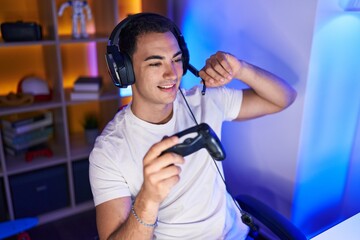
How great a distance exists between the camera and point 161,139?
114 centimetres

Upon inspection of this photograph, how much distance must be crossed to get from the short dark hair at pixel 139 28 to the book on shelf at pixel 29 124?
129 centimetres

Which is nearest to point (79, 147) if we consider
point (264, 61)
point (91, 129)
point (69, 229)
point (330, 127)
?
point (91, 129)

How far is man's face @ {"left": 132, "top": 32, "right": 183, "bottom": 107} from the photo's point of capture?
1193 millimetres

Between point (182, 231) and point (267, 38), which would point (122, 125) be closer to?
point (182, 231)

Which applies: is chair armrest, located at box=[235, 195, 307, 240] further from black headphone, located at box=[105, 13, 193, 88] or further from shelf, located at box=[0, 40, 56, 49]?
shelf, located at box=[0, 40, 56, 49]

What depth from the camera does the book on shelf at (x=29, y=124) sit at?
219 cm

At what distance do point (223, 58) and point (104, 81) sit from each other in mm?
1412

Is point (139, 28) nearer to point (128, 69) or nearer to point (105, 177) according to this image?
point (128, 69)

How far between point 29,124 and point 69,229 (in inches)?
28.6

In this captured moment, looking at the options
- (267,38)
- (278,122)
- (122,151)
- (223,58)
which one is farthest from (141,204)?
(267,38)

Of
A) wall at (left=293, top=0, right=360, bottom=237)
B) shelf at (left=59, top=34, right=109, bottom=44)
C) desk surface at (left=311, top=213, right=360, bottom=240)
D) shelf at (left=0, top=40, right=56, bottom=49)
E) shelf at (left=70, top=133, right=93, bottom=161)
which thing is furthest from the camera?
shelf at (left=70, top=133, right=93, bottom=161)

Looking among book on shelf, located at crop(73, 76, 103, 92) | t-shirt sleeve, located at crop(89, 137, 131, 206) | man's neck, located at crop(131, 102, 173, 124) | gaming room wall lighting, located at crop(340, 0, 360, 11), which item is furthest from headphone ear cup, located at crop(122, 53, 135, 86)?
book on shelf, located at crop(73, 76, 103, 92)

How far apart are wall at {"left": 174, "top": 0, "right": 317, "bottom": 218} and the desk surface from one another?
0.51 meters

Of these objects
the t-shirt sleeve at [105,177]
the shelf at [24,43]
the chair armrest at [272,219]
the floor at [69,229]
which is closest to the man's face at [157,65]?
the t-shirt sleeve at [105,177]
